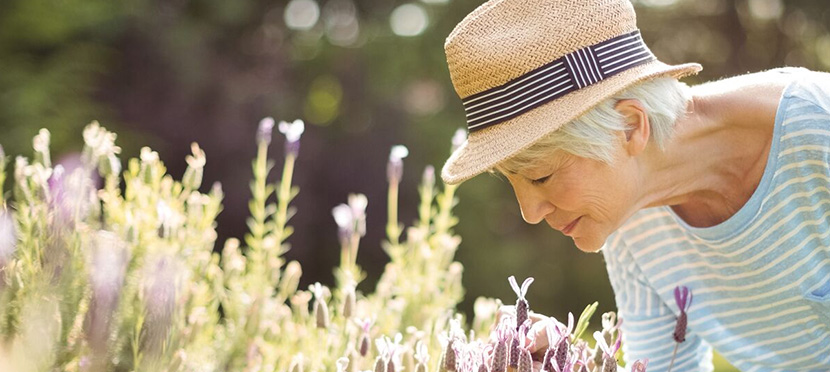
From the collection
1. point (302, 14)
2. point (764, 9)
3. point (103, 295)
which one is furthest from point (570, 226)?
point (764, 9)

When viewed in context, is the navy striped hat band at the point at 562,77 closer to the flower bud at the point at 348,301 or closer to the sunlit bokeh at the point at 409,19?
the flower bud at the point at 348,301

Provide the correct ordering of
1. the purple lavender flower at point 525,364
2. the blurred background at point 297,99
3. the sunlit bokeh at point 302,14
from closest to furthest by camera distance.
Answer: the purple lavender flower at point 525,364 < the blurred background at point 297,99 < the sunlit bokeh at point 302,14

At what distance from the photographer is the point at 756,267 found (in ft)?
6.45

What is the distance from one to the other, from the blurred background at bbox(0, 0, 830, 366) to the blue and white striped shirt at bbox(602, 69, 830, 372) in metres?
5.08

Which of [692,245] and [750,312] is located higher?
[692,245]

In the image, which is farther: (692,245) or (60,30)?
(60,30)

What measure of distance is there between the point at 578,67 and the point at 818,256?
2.23 ft

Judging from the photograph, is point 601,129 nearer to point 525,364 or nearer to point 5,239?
point 525,364

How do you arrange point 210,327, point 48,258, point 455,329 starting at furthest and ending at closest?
point 210,327, point 48,258, point 455,329

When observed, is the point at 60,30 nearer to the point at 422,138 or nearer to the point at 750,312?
the point at 422,138

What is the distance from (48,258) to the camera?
1.51m

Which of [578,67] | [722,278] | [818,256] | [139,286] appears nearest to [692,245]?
[722,278]

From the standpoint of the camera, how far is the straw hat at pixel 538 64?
5.34 feet

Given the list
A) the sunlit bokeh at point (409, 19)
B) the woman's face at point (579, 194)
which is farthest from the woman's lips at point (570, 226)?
the sunlit bokeh at point (409, 19)
